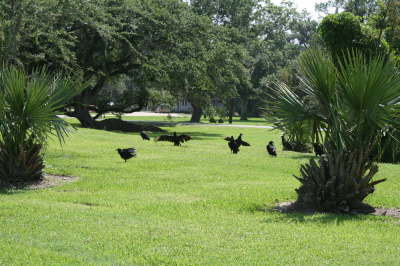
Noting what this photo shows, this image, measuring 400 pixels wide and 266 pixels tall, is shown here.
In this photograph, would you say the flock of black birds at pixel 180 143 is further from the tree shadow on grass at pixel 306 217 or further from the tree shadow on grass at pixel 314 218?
the tree shadow on grass at pixel 314 218

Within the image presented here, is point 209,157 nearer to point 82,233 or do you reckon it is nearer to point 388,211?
point 388,211

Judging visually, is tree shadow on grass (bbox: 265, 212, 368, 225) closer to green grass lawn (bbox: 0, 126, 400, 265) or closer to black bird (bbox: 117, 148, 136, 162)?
green grass lawn (bbox: 0, 126, 400, 265)

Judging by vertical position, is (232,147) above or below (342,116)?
below

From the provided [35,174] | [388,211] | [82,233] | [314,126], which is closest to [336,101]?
[314,126]

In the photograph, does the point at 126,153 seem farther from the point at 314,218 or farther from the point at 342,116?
the point at 314,218

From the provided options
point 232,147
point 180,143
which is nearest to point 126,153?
point 232,147

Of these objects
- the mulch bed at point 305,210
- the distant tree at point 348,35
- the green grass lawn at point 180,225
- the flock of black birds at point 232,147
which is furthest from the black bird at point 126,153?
the distant tree at point 348,35

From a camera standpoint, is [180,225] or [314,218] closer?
[180,225]

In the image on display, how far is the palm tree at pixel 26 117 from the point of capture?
38.2 ft

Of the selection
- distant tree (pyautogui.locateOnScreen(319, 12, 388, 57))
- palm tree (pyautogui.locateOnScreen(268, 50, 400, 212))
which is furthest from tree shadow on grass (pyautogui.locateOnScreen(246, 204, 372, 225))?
distant tree (pyautogui.locateOnScreen(319, 12, 388, 57))

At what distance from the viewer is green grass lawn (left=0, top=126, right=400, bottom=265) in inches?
255

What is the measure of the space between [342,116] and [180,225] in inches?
130

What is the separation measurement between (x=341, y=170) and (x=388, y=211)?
124 cm

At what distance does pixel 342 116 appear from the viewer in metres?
9.63
